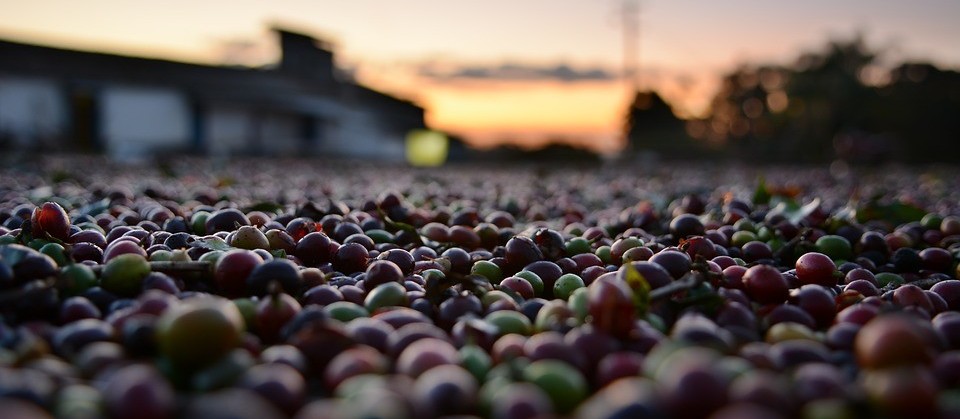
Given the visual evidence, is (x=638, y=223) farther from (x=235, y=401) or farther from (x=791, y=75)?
(x=791, y=75)

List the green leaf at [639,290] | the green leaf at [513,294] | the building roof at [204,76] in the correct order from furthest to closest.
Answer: the building roof at [204,76]
the green leaf at [513,294]
the green leaf at [639,290]

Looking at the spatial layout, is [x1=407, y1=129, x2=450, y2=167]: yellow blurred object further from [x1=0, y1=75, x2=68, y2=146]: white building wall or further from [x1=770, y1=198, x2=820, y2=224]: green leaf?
[x1=770, y1=198, x2=820, y2=224]: green leaf

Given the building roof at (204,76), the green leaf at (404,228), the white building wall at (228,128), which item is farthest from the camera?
the white building wall at (228,128)

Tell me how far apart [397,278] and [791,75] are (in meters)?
48.1

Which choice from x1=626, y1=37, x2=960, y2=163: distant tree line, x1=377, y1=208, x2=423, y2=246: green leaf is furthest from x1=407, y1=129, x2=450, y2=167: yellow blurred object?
x1=377, y1=208, x2=423, y2=246: green leaf

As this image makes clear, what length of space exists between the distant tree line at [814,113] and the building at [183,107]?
17.4 m

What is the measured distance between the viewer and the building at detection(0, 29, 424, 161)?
1009 inches

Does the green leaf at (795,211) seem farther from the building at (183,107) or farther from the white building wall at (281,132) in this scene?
the white building wall at (281,132)

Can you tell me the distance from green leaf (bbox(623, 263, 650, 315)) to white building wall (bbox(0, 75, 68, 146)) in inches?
1046

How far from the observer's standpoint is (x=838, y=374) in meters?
1.70

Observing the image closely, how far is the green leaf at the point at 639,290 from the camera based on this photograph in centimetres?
231

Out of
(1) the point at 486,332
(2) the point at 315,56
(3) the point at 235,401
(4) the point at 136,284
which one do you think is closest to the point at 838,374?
(1) the point at 486,332

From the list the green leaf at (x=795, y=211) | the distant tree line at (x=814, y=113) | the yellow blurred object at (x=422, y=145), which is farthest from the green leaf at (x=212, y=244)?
the yellow blurred object at (x=422, y=145)

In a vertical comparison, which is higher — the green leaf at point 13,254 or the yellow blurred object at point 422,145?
the yellow blurred object at point 422,145
